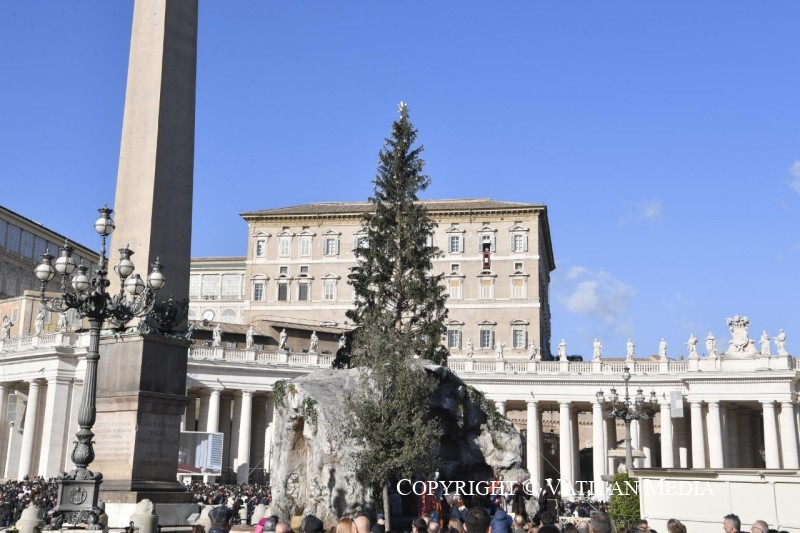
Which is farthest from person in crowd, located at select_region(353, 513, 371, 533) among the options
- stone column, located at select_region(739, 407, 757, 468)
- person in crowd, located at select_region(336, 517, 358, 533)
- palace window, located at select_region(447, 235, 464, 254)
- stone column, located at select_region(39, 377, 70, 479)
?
palace window, located at select_region(447, 235, 464, 254)

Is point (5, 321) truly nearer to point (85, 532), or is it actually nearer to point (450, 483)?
point (450, 483)

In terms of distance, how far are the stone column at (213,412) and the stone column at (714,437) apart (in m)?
28.3

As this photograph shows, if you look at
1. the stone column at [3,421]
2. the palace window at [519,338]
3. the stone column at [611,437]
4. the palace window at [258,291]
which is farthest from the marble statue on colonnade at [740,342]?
the stone column at [3,421]

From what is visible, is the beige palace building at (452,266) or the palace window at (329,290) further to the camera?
the palace window at (329,290)

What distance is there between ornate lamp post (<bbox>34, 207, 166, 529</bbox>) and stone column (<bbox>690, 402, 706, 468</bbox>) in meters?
44.6

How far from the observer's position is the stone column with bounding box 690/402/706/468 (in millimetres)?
53250

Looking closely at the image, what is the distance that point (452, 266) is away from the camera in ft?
226

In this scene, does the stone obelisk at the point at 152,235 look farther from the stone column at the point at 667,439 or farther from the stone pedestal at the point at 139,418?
the stone column at the point at 667,439

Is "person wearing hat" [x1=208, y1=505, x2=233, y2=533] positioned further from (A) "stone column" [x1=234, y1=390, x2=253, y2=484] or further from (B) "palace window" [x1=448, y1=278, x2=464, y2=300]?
(B) "palace window" [x1=448, y1=278, x2=464, y2=300]

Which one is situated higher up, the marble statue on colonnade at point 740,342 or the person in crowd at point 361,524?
the marble statue on colonnade at point 740,342

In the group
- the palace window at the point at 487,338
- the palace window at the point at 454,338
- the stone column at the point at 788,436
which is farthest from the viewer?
the palace window at the point at 454,338

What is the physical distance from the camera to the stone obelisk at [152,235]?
14797mm

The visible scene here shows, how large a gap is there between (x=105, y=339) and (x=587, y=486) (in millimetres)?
45230

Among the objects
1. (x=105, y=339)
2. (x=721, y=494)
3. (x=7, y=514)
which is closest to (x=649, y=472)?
(x=721, y=494)
